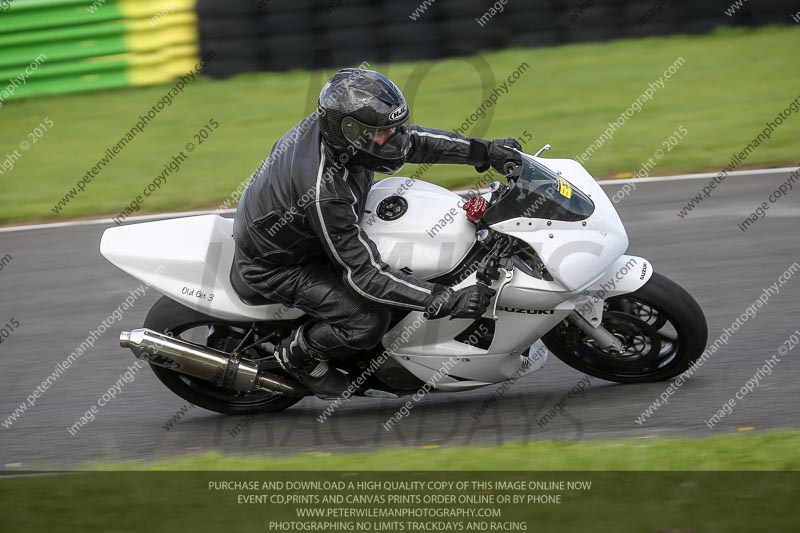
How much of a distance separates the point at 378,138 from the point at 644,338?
189 cm

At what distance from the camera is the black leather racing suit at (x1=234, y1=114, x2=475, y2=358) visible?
4637 millimetres

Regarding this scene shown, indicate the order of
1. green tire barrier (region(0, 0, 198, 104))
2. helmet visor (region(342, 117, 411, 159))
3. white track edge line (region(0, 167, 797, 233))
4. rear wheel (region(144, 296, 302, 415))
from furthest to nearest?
green tire barrier (region(0, 0, 198, 104)) < white track edge line (region(0, 167, 797, 233)) < rear wheel (region(144, 296, 302, 415)) < helmet visor (region(342, 117, 411, 159))

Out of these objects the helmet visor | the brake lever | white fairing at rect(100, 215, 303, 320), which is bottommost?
white fairing at rect(100, 215, 303, 320)

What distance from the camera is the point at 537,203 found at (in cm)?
493

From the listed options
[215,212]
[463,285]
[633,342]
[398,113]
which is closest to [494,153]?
[463,285]

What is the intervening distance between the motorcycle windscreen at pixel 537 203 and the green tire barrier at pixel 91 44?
7.97m

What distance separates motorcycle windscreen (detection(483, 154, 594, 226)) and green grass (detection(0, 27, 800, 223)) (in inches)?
162

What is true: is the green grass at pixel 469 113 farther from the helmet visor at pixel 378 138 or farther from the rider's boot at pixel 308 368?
the helmet visor at pixel 378 138

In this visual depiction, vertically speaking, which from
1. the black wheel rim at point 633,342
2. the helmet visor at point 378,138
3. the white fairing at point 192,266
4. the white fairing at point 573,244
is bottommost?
the white fairing at point 192,266

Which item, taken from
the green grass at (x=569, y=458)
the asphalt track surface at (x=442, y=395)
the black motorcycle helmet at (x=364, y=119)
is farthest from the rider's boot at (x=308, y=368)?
the black motorcycle helmet at (x=364, y=119)

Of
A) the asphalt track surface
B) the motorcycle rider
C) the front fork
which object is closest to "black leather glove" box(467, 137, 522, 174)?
the motorcycle rider

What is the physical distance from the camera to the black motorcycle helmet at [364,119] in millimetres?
4453

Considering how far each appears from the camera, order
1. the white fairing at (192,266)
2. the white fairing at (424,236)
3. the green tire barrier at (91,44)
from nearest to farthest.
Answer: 1. the white fairing at (424,236)
2. the white fairing at (192,266)
3. the green tire barrier at (91,44)

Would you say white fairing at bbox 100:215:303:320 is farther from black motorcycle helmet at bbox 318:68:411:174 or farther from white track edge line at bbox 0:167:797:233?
white track edge line at bbox 0:167:797:233
